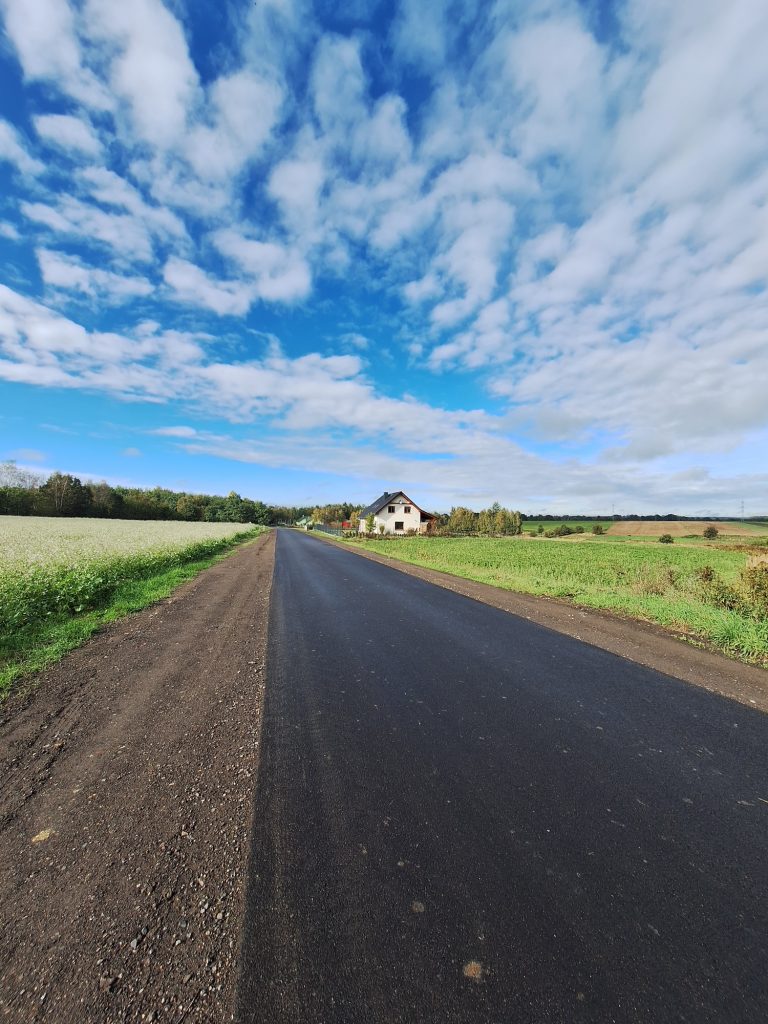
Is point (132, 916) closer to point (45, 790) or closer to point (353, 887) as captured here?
point (353, 887)

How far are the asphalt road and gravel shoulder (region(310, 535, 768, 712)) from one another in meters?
0.68

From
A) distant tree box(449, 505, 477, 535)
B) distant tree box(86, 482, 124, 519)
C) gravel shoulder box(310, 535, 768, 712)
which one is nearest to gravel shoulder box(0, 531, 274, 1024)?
gravel shoulder box(310, 535, 768, 712)

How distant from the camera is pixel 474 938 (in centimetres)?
212

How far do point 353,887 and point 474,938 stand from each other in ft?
2.43

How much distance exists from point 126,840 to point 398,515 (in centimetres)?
6306

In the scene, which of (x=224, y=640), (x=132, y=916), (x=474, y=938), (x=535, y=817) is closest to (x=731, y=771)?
(x=535, y=817)

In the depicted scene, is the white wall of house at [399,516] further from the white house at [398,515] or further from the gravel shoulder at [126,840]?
the gravel shoulder at [126,840]

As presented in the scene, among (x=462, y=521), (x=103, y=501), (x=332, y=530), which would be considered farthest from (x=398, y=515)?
(x=103, y=501)

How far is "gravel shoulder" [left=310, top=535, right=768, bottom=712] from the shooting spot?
5891 millimetres

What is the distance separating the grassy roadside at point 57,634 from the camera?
6047mm

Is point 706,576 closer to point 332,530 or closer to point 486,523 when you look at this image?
point 486,523

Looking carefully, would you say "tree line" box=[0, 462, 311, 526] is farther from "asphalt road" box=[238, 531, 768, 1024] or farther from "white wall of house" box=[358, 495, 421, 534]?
"asphalt road" box=[238, 531, 768, 1024]

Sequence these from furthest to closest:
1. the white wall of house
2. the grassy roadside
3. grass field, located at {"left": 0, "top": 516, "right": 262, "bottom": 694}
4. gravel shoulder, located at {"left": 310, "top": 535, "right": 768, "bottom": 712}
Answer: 1. the white wall of house
2. grass field, located at {"left": 0, "top": 516, "right": 262, "bottom": 694}
3. the grassy roadside
4. gravel shoulder, located at {"left": 310, "top": 535, "right": 768, "bottom": 712}

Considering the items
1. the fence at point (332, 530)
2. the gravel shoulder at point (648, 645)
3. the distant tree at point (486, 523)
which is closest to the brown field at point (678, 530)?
the distant tree at point (486, 523)
